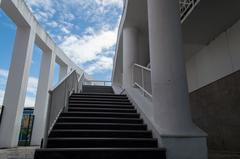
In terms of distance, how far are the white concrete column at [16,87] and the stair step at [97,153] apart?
465 centimetres

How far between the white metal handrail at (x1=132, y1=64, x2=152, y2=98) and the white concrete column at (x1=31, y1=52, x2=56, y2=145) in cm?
523

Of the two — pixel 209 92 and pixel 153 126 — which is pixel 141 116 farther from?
pixel 209 92

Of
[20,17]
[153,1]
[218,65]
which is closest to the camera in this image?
[153,1]

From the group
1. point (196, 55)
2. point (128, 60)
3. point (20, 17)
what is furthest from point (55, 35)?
point (196, 55)

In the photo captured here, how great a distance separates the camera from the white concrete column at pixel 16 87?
632 cm

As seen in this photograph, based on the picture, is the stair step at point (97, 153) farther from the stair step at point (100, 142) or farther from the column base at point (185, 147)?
the stair step at point (100, 142)

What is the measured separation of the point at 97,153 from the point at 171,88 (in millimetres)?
1547

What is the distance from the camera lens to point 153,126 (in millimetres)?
3250

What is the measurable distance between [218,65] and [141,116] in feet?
11.7

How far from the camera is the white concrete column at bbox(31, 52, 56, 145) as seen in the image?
8.44m

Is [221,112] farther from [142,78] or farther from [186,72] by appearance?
[142,78]

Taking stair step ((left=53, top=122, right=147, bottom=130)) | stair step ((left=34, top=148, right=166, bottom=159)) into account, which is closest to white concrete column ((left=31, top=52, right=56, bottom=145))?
stair step ((left=53, top=122, right=147, bottom=130))

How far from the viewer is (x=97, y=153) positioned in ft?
8.65

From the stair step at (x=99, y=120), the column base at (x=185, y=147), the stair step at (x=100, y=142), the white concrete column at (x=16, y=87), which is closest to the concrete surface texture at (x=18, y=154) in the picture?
the stair step at (x=100, y=142)
